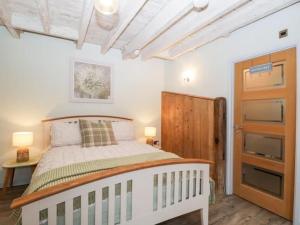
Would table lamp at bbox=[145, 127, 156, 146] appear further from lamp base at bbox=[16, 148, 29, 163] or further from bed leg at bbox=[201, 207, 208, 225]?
lamp base at bbox=[16, 148, 29, 163]

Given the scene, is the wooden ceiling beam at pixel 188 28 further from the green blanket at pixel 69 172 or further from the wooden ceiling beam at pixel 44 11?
the green blanket at pixel 69 172

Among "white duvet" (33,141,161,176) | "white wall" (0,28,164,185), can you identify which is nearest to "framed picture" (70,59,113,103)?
"white wall" (0,28,164,185)

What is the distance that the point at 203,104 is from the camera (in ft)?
8.96

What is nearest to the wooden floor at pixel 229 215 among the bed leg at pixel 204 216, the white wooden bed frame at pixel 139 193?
the bed leg at pixel 204 216

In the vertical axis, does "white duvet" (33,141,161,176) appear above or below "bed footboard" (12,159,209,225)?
above

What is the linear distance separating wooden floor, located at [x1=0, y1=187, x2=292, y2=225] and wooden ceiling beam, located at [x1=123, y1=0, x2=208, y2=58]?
2.24 m

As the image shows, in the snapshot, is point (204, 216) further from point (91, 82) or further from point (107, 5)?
point (91, 82)

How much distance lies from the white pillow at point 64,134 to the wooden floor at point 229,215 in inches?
35.6

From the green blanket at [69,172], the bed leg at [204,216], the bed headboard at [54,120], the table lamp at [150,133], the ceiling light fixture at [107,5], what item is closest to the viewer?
the green blanket at [69,172]

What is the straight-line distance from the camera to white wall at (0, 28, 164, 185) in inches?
104

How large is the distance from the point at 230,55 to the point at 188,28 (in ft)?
A: 2.54

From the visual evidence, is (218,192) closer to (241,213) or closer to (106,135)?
(241,213)

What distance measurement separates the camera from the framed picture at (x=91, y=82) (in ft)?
10.1

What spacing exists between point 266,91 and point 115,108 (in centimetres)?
249
